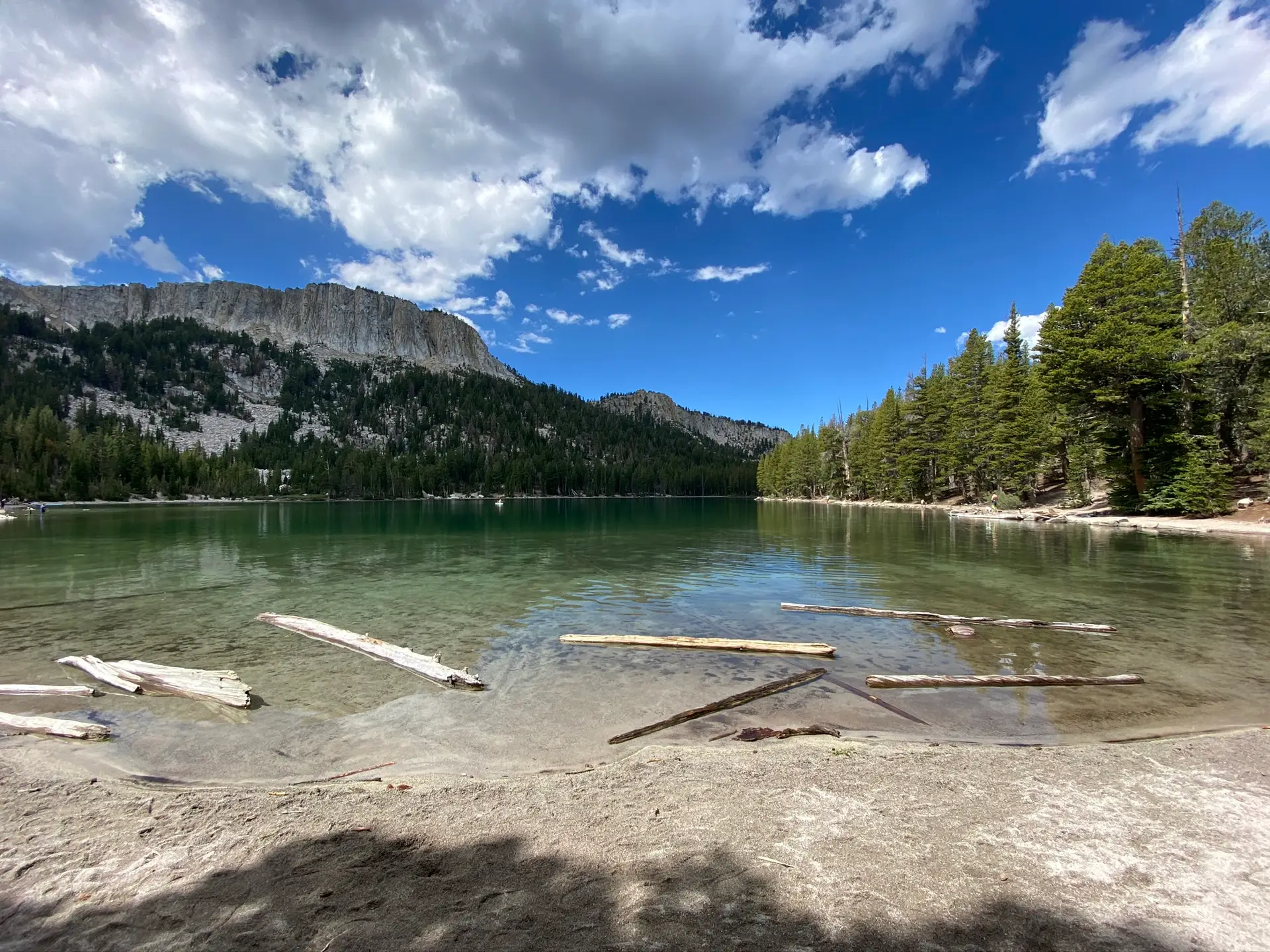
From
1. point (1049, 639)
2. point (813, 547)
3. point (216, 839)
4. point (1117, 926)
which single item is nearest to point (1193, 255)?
point (813, 547)

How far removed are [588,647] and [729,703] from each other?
5.04 m

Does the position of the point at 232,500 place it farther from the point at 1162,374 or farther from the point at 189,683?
the point at 1162,374

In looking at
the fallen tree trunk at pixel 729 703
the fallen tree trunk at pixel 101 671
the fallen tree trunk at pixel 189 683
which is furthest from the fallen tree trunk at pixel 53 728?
the fallen tree trunk at pixel 729 703

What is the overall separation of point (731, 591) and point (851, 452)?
107 m

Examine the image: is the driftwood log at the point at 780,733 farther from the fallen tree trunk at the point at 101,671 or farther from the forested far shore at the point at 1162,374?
the forested far shore at the point at 1162,374

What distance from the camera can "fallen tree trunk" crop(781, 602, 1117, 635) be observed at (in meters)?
15.0

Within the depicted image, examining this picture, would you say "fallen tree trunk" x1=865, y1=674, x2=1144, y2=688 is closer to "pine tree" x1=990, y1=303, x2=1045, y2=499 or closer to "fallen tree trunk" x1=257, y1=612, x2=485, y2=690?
"fallen tree trunk" x1=257, y1=612, x2=485, y2=690

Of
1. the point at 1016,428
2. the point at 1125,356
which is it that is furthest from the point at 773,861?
the point at 1016,428

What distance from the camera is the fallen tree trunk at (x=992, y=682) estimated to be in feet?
35.6

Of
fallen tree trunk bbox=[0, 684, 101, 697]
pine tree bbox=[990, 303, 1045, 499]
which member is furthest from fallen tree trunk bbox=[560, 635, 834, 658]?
pine tree bbox=[990, 303, 1045, 499]

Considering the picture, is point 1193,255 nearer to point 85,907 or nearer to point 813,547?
point 813,547

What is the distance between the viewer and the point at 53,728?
8.62 meters

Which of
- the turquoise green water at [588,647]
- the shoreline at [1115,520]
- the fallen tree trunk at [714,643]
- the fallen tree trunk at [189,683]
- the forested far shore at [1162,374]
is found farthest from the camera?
the forested far shore at [1162,374]

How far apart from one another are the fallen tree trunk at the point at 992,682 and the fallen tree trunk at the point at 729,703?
1.29 m
